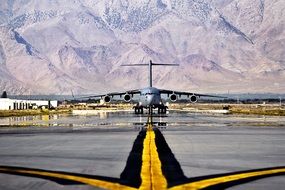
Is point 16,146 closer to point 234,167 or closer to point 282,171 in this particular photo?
point 234,167

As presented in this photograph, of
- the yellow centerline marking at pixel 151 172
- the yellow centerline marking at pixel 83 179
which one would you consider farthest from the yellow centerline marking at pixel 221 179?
the yellow centerline marking at pixel 83 179

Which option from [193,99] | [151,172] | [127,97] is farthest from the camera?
[193,99]

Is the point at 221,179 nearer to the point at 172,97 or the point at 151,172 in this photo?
the point at 151,172

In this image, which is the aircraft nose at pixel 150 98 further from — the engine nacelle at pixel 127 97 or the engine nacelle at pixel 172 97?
the engine nacelle at pixel 172 97

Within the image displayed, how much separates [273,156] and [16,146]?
990 centimetres

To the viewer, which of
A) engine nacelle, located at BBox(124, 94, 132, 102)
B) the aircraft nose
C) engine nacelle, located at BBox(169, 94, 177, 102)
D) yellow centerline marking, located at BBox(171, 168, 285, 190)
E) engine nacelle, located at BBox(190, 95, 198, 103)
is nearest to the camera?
yellow centerline marking, located at BBox(171, 168, 285, 190)

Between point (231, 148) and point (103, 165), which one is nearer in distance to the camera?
point (103, 165)

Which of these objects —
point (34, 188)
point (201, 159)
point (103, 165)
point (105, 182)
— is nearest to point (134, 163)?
point (103, 165)

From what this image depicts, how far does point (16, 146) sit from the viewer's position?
20938 millimetres

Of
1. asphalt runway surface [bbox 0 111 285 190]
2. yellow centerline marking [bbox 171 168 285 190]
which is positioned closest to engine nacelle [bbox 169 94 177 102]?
asphalt runway surface [bbox 0 111 285 190]

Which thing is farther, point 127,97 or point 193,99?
point 193,99

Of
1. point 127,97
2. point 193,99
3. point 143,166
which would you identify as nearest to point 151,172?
point 143,166

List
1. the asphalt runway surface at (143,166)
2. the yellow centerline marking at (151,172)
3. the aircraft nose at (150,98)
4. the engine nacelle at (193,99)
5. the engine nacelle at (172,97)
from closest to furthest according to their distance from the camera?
the yellow centerline marking at (151,172) → the asphalt runway surface at (143,166) → the aircraft nose at (150,98) → the engine nacelle at (172,97) → the engine nacelle at (193,99)

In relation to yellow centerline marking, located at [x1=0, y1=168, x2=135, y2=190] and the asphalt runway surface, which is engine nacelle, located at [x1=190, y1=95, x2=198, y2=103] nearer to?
the asphalt runway surface
